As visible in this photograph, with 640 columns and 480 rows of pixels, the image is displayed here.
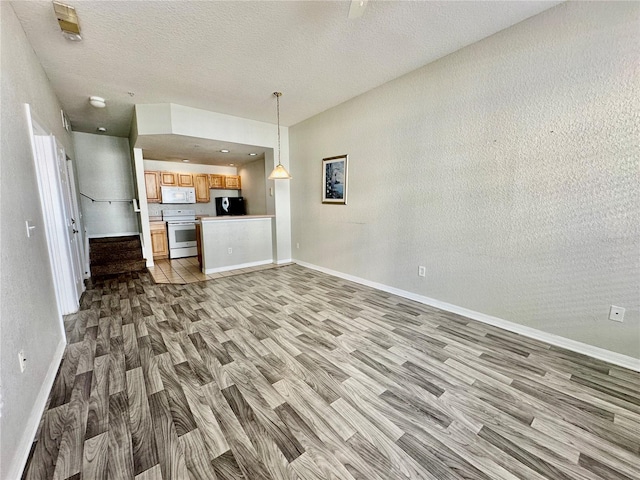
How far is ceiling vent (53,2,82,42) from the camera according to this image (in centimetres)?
197

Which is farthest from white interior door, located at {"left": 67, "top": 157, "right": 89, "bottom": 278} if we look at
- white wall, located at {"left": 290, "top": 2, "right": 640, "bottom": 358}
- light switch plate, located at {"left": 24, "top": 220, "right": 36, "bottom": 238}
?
white wall, located at {"left": 290, "top": 2, "right": 640, "bottom": 358}

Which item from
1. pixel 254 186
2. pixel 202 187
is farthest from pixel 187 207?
pixel 254 186

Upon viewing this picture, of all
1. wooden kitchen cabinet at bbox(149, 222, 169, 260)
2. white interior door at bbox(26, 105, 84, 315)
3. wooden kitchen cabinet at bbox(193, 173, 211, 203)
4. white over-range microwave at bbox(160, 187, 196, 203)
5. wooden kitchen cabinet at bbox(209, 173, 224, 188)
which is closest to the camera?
white interior door at bbox(26, 105, 84, 315)

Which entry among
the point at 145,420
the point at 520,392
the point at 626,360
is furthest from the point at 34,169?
the point at 626,360

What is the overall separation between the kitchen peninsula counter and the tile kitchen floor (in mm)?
189

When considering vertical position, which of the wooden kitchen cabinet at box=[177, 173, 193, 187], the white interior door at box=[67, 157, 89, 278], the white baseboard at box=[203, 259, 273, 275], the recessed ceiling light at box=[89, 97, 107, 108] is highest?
the recessed ceiling light at box=[89, 97, 107, 108]

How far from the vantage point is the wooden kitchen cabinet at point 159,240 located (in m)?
5.83

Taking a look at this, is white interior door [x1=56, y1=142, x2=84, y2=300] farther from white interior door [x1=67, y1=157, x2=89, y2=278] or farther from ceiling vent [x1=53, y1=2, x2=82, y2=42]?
ceiling vent [x1=53, y1=2, x2=82, y2=42]

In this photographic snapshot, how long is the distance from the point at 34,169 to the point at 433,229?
156 inches

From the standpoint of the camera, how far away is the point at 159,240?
19.4 feet

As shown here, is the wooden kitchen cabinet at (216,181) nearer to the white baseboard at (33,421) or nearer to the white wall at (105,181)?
the white wall at (105,181)

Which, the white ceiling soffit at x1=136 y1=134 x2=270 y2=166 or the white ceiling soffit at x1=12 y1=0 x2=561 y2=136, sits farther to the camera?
the white ceiling soffit at x1=136 y1=134 x2=270 y2=166

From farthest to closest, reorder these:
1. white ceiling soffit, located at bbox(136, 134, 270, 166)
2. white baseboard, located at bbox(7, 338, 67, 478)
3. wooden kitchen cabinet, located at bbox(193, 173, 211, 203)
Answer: wooden kitchen cabinet, located at bbox(193, 173, 211, 203) → white ceiling soffit, located at bbox(136, 134, 270, 166) → white baseboard, located at bbox(7, 338, 67, 478)

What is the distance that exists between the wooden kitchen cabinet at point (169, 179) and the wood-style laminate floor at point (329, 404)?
13.7 ft
